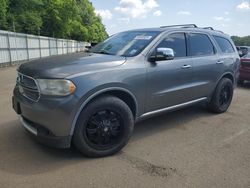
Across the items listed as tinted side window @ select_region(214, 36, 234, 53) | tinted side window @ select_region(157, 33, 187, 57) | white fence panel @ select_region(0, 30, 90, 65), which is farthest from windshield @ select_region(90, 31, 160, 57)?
white fence panel @ select_region(0, 30, 90, 65)

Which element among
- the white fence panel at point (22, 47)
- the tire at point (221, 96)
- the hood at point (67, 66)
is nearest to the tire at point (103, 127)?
the hood at point (67, 66)

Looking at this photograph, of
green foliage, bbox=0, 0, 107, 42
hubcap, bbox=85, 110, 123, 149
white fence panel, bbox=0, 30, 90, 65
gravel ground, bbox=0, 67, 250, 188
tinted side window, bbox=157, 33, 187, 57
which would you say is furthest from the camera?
green foliage, bbox=0, 0, 107, 42

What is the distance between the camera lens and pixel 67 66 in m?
3.46

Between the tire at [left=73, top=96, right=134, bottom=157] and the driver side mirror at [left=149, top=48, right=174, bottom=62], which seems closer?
the tire at [left=73, top=96, right=134, bottom=157]

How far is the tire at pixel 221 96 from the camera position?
18.9ft

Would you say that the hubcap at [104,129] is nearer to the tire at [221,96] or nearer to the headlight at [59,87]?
the headlight at [59,87]

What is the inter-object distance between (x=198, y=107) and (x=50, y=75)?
423 cm

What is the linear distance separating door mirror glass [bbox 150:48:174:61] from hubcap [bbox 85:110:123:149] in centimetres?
110

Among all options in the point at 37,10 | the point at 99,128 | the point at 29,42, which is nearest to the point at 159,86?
the point at 99,128

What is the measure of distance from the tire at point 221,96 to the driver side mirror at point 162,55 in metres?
2.11

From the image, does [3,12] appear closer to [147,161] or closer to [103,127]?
[103,127]

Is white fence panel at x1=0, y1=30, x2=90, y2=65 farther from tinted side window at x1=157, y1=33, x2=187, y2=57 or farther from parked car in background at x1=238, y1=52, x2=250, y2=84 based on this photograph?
tinted side window at x1=157, y1=33, x2=187, y2=57

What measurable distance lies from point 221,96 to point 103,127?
3.41 m

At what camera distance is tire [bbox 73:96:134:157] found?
11.4 ft
